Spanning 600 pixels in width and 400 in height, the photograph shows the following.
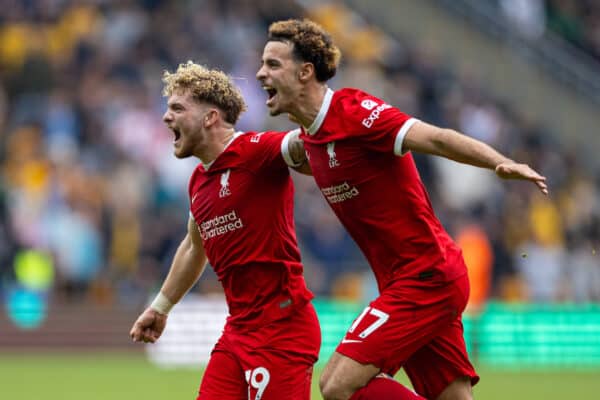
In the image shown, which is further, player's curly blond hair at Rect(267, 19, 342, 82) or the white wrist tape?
the white wrist tape

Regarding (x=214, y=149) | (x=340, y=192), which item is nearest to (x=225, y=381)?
(x=340, y=192)

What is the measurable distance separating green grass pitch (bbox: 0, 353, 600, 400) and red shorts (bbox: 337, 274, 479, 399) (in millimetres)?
5770

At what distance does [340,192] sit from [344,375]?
1018 millimetres

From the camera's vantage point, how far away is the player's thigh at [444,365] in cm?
776

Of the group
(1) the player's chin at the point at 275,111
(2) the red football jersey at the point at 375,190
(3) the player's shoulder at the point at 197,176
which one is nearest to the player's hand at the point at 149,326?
(3) the player's shoulder at the point at 197,176

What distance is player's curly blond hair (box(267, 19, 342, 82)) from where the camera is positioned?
300 inches

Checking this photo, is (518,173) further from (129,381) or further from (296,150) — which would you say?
(129,381)

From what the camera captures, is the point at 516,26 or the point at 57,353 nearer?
the point at 57,353

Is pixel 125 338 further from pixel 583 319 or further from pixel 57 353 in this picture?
pixel 583 319

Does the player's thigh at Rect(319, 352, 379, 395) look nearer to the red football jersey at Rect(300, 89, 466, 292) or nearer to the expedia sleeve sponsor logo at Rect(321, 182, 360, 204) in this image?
the red football jersey at Rect(300, 89, 466, 292)

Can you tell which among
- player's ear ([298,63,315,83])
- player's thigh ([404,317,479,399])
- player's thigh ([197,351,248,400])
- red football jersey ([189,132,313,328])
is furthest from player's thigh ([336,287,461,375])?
player's ear ([298,63,315,83])

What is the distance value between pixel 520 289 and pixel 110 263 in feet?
19.0

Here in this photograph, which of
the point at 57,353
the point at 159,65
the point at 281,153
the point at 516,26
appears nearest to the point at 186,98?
the point at 281,153

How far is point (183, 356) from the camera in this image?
58.2ft
